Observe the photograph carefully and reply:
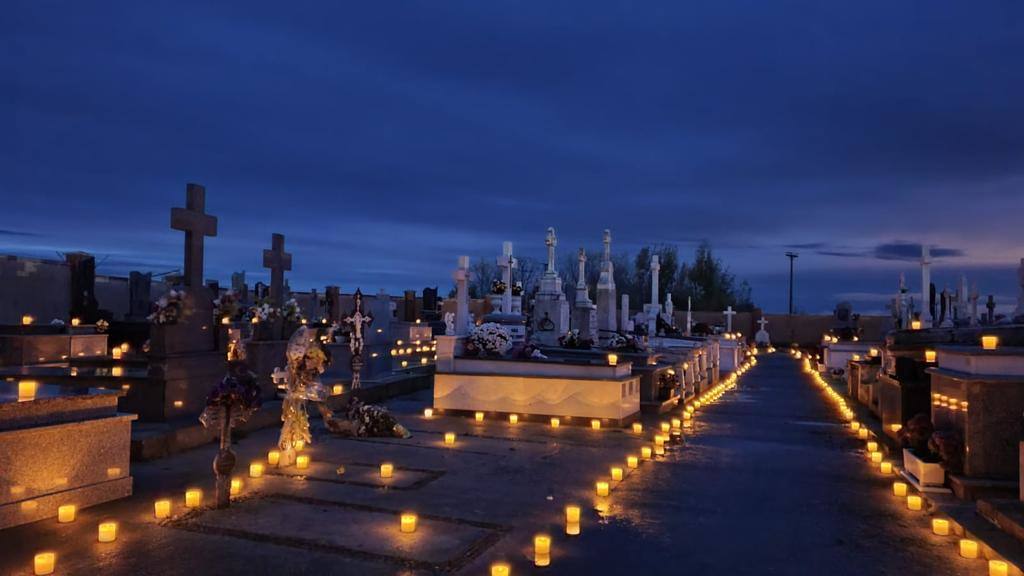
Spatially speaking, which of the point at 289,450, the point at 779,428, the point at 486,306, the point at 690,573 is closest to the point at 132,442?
the point at 289,450

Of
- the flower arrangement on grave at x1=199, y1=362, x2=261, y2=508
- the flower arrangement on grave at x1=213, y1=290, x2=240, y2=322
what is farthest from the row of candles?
the flower arrangement on grave at x1=213, y1=290, x2=240, y2=322

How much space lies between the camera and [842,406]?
656 inches

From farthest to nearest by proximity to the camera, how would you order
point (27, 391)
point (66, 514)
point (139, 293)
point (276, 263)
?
Result: 1. point (139, 293)
2. point (276, 263)
3. point (27, 391)
4. point (66, 514)

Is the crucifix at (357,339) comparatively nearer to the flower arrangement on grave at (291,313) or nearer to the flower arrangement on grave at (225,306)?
the flower arrangement on grave at (291,313)

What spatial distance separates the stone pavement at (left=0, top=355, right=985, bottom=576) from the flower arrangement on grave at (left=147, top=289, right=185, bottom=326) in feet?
7.92

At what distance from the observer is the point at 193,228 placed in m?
12.4

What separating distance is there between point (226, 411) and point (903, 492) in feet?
25.2

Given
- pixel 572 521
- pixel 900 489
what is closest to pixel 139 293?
pixel 572 521

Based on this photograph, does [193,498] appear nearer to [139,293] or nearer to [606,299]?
[606,299]

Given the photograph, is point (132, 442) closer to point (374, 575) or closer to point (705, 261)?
point (374, 575)

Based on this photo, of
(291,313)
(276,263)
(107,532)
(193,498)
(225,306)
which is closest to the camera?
(107,532)

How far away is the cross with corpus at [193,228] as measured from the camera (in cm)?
1221

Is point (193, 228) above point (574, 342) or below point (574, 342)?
above

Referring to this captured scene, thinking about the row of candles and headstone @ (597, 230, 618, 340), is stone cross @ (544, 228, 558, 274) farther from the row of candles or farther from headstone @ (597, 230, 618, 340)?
the row of candles
